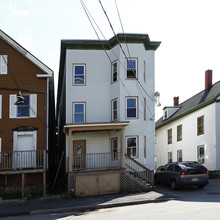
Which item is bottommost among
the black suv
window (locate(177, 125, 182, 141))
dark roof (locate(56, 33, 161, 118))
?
the black suv

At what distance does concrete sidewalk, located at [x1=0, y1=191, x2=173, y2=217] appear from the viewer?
46.1ft

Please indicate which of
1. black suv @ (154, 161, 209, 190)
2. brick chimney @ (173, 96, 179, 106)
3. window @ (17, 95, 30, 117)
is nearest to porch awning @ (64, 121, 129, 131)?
window @ (17, 95, 30, 117)

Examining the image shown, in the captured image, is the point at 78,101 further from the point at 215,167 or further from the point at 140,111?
the point at 215,167

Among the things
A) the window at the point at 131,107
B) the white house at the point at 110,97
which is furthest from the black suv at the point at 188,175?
the window at the point at 131,107

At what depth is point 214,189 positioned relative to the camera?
17250 millimetres

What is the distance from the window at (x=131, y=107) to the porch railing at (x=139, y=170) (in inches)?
113

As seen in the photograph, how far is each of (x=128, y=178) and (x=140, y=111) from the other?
4.64 metres

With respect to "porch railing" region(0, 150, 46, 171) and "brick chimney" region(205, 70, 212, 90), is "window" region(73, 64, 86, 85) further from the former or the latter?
"brick chimney" region(205, 70, 212, 90)

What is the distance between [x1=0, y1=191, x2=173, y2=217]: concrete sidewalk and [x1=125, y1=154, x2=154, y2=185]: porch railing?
1.34 m

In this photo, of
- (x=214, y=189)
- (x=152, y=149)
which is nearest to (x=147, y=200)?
(x=214, y=189)

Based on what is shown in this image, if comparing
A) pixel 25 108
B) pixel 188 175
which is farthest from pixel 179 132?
pixel 25 108

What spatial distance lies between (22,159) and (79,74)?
671 centimetres

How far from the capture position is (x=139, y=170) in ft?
64.1

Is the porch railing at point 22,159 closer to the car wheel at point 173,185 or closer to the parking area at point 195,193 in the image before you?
the parking area at point 195,193
